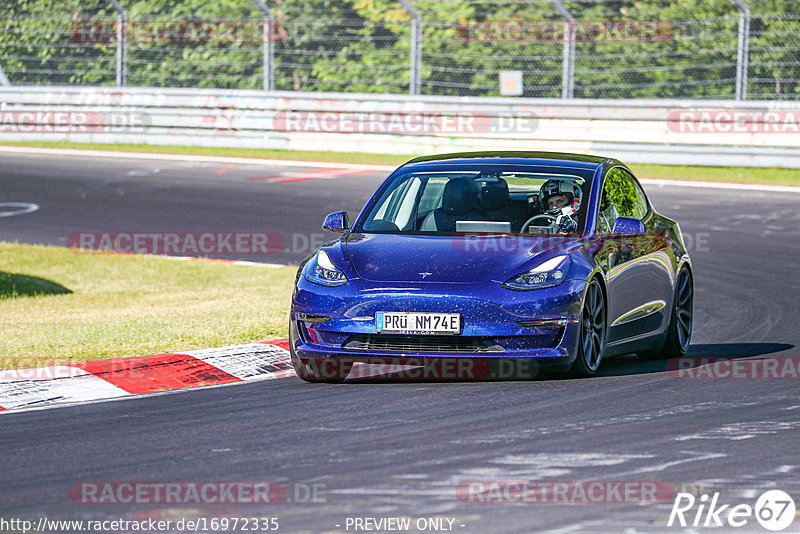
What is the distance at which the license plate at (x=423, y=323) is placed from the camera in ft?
28.1

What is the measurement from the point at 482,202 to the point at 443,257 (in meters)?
0.99

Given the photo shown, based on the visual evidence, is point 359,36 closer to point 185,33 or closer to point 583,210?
point 185,33

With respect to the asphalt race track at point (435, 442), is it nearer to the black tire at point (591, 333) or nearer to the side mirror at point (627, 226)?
the black tire at point (591, 333)

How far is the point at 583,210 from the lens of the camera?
9656mm

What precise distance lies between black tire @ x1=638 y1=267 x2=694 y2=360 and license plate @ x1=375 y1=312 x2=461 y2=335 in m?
2.43

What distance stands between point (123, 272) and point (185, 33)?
Answer: 12.3m
